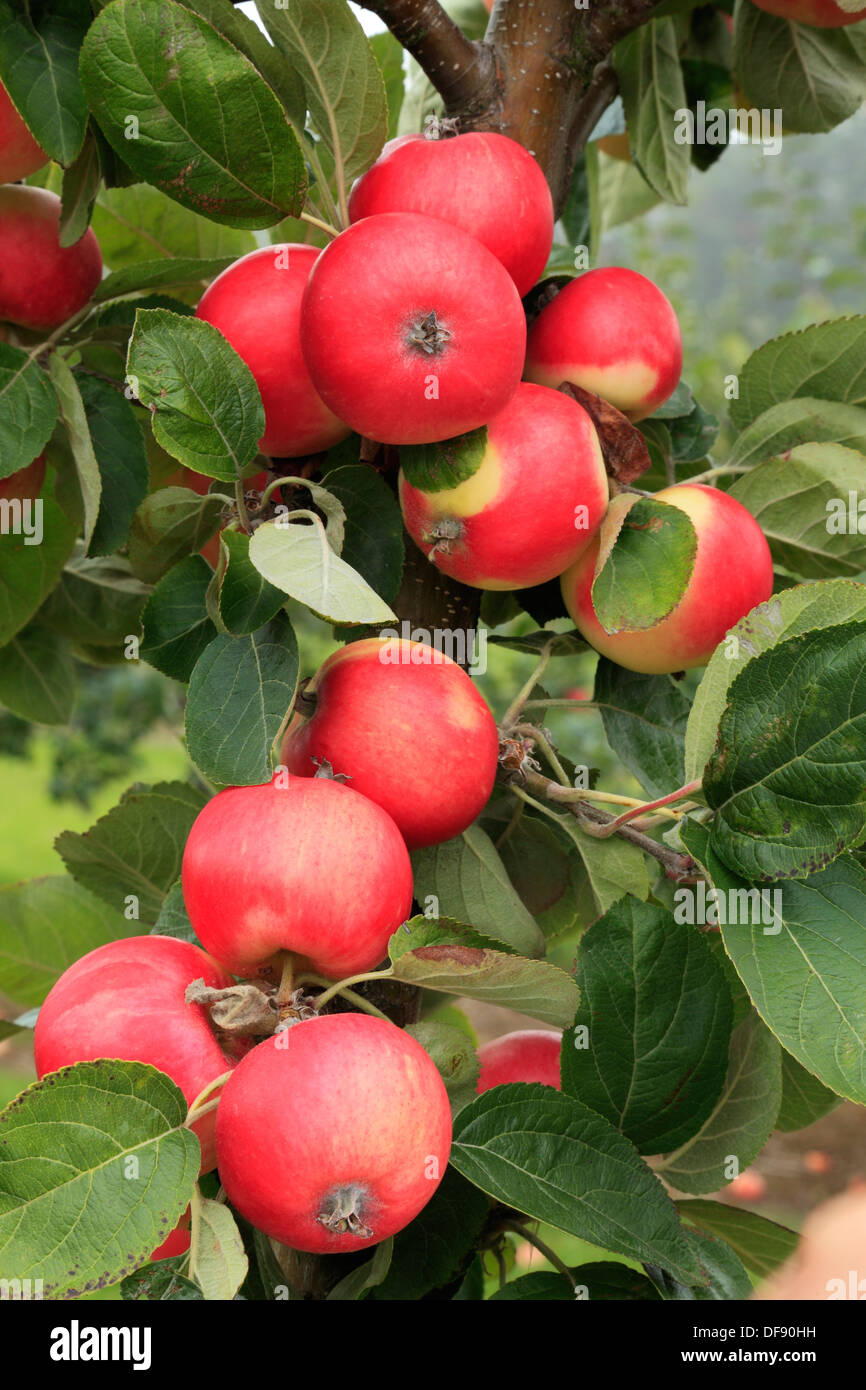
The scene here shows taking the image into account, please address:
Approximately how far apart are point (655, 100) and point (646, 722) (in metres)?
0.47

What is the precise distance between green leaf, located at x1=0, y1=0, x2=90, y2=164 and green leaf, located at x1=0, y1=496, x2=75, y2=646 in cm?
28

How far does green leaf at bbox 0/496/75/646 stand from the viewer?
0.89 m

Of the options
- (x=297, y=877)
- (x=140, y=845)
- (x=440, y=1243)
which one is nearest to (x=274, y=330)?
(x=297, y=877)

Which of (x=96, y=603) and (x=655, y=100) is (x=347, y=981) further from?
(x=655, y=100)

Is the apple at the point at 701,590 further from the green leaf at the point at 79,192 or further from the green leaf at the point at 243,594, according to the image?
the green leaf at the point at 79,192

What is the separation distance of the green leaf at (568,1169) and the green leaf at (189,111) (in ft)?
1.58

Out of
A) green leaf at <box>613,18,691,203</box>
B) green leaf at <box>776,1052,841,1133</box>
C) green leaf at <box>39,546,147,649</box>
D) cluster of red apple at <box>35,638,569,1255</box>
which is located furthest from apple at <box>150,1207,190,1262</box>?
green leaf at <box>613,18,691,203</box>

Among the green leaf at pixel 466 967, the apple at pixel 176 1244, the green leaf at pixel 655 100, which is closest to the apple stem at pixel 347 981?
the green leaf at pixel 466 967

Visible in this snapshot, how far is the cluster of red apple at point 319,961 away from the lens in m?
0.52

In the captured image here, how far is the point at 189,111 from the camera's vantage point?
2.05 feet

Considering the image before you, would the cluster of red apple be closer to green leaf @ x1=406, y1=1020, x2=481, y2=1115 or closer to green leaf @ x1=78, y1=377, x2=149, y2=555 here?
green leaf @ x1=406, y1=1020, x2=481, y2=1115

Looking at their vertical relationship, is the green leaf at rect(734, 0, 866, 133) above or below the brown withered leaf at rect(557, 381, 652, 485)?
above

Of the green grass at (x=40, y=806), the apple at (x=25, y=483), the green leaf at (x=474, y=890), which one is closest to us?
the green leaf at (x=474, y=890)

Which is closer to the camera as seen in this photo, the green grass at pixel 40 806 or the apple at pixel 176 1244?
the apple at pixel 176 1244
